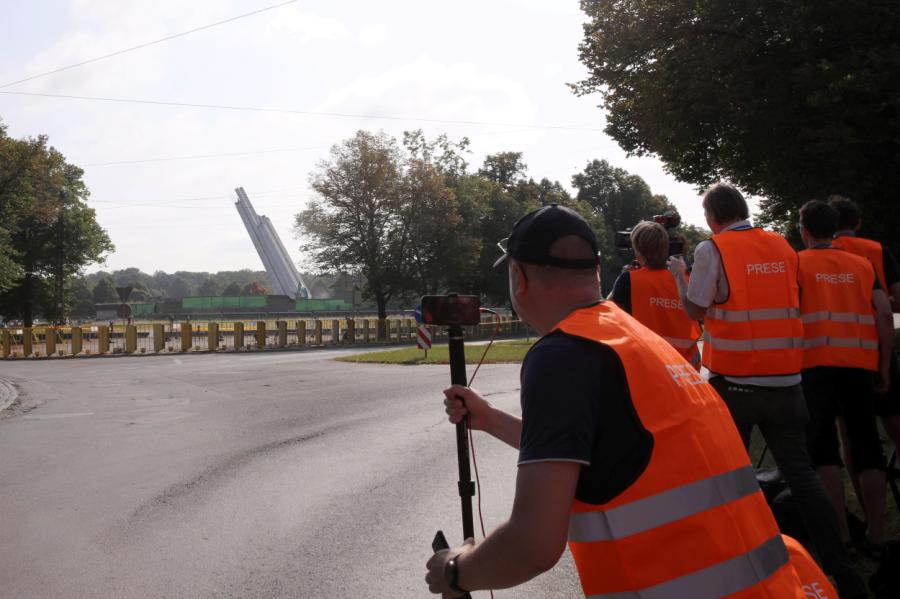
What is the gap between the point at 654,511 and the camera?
162cm

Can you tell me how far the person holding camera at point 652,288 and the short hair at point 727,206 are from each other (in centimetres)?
79

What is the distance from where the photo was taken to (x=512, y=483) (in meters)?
7.11

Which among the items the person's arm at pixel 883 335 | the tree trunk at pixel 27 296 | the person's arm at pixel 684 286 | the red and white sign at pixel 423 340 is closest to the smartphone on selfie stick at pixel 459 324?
the person's arm at pixel 684 286

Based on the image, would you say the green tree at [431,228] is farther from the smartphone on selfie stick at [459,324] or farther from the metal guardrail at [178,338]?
the smartphone on selfie stick at [459,324]

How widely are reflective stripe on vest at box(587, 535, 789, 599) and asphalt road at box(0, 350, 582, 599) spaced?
290 cm

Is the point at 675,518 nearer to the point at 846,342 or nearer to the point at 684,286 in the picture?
the point at 684,286

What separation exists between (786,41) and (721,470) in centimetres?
1795

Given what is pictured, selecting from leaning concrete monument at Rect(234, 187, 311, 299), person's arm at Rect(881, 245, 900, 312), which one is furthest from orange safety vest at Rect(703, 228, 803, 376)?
leaning concrete monument at Rect(234, 187, 311, 299)

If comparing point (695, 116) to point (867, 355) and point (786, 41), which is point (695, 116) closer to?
point (786, 41)

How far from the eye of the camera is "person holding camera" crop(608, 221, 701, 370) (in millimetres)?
5047

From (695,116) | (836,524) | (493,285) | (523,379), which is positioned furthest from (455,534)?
(493,285)

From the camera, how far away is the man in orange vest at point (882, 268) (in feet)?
16.5

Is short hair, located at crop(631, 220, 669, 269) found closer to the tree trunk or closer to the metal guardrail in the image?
the metal guardrail

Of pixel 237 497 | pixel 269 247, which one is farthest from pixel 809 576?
pixel 269 247
